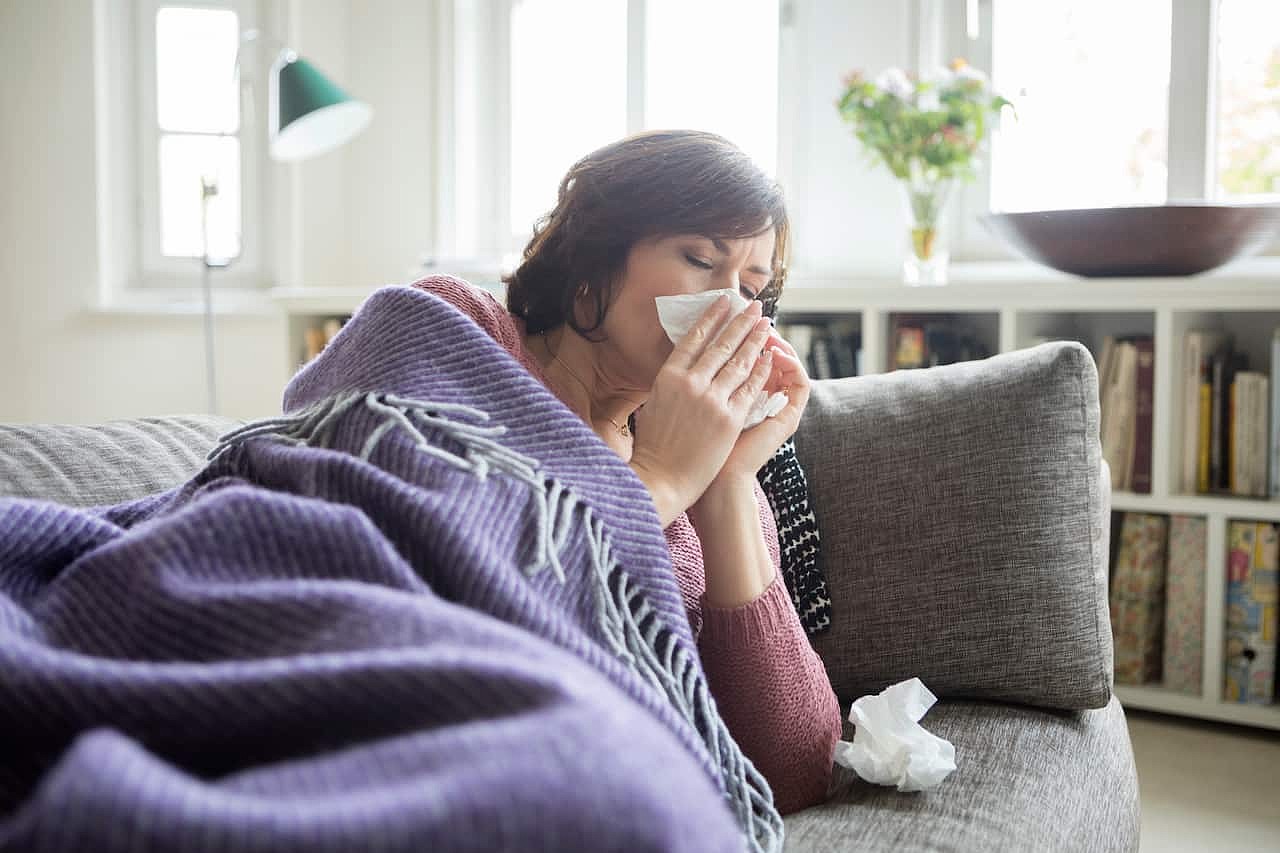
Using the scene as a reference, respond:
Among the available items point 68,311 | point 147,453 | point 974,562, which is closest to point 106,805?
point 147,453

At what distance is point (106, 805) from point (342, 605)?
0.69ft

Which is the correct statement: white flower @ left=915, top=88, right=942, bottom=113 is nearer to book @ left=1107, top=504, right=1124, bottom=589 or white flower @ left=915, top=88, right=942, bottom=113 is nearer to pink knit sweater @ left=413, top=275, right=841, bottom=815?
book @ left=1107, top=504, right=1124, bottom=589

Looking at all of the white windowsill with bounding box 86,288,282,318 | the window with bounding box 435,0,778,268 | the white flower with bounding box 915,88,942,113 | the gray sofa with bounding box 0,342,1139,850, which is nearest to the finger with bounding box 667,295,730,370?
the gray sofa with bounding box 0,342,1139,850

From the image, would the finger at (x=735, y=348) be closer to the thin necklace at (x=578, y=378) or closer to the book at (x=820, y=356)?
the thin necklace at (x=578, y=378)

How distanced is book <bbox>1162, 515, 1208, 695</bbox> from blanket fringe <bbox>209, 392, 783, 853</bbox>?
1807mm

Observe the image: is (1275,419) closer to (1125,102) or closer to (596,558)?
(1125,102)

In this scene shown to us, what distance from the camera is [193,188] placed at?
396cm

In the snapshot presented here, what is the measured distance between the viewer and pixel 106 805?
0.51 m

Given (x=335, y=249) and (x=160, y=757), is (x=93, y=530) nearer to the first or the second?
(x=160, y=757)

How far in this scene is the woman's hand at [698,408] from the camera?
1.18m

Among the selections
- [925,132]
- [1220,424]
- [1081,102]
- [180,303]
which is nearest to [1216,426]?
[1220,424]

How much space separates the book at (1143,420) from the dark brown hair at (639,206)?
1.50m

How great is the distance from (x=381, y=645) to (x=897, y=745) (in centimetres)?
70

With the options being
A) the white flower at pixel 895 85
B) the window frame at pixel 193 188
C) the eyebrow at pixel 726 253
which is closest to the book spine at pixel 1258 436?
the white flower at pixel 895 85
